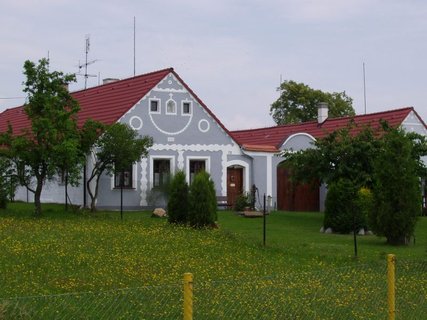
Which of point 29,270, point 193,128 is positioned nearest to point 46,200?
point 193,128

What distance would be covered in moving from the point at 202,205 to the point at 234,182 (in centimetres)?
1190

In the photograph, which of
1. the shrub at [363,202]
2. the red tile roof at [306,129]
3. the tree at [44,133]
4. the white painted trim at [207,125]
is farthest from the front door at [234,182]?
the shrub at [363,202]

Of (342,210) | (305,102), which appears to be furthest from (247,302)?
(305,102)

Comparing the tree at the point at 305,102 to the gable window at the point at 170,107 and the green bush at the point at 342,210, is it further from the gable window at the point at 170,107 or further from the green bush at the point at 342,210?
the green bush at the point at 342,210

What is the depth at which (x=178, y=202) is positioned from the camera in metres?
22.2

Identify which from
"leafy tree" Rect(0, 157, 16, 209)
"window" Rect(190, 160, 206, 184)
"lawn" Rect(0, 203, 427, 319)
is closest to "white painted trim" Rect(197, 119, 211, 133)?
"window" Rect(190, 160, 206, 184)

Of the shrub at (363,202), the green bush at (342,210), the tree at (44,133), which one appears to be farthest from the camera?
the tree at (44,133)

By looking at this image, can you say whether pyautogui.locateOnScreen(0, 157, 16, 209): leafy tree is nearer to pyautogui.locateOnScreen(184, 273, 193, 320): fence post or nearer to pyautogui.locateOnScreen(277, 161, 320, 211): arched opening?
pyautogui.locateOnScreen(277, 161, 320, 211): arched opening

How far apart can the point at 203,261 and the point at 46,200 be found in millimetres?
20451

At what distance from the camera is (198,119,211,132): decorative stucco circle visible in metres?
31.9

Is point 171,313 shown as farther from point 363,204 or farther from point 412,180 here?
point 363,204

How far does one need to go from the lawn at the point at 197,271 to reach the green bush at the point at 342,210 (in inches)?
25.9

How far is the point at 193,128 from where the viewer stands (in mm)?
31672

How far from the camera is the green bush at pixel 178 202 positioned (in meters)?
22.1
